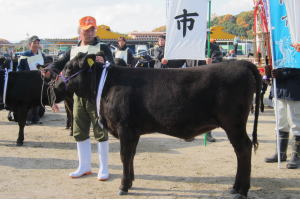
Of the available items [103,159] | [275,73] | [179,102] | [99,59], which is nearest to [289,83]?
[275,73]

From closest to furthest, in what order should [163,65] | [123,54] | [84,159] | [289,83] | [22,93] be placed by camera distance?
[84,159], [289,83], [22,93], [163,65], [123,54]

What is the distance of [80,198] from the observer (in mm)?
3977

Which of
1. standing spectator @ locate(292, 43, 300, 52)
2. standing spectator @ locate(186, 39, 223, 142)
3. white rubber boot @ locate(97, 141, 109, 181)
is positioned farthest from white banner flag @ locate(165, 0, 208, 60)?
white rubber boot @ locate(97, 141, 109, 181)

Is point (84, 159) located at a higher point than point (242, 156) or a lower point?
lower

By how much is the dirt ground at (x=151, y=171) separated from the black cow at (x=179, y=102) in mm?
434

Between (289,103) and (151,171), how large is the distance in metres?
2.33

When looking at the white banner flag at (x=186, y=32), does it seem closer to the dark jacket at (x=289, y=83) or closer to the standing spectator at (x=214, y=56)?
the standing spectator at (x=214, y=56)

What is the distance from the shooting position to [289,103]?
5.06 meters

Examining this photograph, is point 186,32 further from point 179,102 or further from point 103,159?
point 103,159

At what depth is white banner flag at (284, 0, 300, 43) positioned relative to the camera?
4.84m

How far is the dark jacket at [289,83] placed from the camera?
4944 mm

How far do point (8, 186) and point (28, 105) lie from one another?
2.85 metres

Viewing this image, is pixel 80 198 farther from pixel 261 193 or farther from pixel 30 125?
pixel 30 125

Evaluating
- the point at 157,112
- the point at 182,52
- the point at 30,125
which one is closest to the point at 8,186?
the point at 157,112
